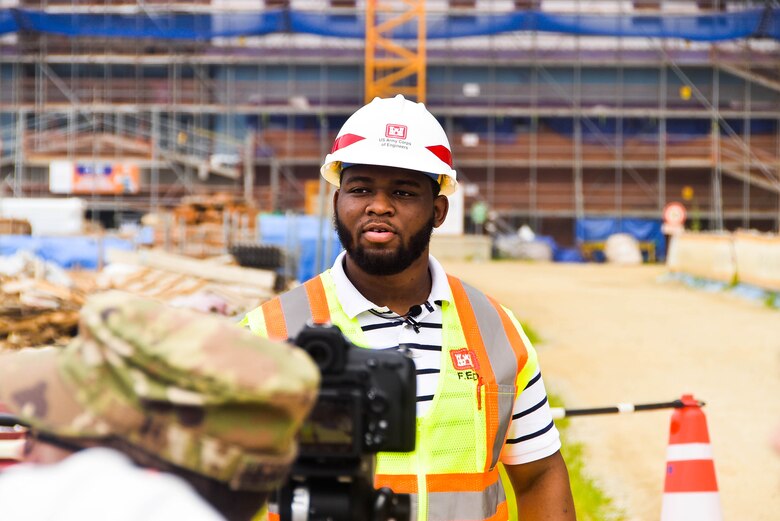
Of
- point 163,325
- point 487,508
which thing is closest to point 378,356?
point 163,325

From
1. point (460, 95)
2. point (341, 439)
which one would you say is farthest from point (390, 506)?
point (460, 95)

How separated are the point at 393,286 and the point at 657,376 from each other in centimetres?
793

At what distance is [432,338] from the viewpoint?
2.59 m

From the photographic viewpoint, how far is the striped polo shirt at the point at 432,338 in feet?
8.49

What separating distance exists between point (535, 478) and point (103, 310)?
175cm

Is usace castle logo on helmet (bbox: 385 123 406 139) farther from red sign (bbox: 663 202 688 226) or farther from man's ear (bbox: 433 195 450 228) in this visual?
red sign (bbox: 663 202 688 226)

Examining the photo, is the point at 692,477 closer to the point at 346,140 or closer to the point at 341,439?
the point at 346,140

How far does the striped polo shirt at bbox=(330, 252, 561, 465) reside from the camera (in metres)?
2.59

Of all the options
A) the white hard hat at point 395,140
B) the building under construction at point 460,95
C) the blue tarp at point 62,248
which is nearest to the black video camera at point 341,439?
the white hard hat at point 395,140

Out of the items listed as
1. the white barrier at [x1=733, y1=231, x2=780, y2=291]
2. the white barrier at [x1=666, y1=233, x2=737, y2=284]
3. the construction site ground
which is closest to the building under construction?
the white barrier at [x1=666, y1=233, x2=737, y2=284]

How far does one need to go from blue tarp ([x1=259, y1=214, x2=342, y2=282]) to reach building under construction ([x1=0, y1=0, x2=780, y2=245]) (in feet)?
60.9

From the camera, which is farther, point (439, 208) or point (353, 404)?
point (439, 208)

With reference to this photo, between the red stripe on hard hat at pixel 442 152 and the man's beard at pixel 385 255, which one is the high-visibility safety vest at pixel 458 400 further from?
the red stripe on hard hat at pixel 442 152

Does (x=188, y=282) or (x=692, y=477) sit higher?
(x=188, y=282)
